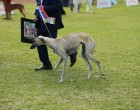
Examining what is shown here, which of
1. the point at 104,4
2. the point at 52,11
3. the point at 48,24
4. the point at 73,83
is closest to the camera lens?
the point at 73,83

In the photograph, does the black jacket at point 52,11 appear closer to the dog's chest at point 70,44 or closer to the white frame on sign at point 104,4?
the dog's chest at point 70,44

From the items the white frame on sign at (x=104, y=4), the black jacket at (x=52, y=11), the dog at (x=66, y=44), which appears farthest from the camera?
the white frame on sign at (x=104, y=4)

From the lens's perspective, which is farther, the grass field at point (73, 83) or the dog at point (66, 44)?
the dog at point (66, 44)

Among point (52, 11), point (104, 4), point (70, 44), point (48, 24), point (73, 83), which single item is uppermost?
point (52, 11)

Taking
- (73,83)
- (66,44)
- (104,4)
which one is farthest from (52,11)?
(104,4)

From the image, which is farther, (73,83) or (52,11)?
(52,11)

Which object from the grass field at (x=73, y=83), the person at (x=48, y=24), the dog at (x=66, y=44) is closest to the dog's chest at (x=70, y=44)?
the dog at (x=66, y=44)

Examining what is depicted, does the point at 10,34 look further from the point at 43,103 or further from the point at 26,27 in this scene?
the point at 43,103

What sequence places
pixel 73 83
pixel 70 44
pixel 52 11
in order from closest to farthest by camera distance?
pixel 73 83 < pixel 70 44 < pixel 52 11

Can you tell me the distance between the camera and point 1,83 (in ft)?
25.0

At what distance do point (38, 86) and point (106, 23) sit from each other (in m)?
12.6

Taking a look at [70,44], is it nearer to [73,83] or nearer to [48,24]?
[73,83]

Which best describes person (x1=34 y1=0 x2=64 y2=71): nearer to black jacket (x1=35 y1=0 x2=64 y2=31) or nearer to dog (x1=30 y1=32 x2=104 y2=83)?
black jacket (x1=35 y1=0 x2=64 y2=31)

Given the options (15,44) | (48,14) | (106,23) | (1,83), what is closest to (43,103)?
(1,83)
